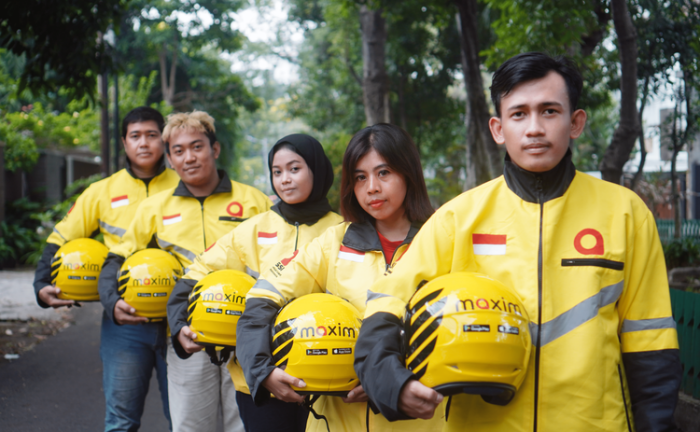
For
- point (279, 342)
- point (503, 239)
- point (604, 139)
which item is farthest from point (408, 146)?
point (604, 139)

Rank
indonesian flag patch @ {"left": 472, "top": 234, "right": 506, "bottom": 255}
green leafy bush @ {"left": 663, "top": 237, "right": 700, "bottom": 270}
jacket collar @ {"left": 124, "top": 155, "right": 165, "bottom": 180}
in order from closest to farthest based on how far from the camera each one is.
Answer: indonesian flag patch @ {"left": 472, "top": 234, "right": 506, "bottom": 255} → jacket collar @ {"left": 124, "top": 155, "right": 165, "bottom": 180} → green leafy bush @ {"left": 663, "top": 237, "right": 700, "bottom": 270}

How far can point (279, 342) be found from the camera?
2.24 meters

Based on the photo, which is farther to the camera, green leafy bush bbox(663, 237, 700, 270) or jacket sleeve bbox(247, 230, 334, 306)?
green leafy bush bbox(663, 237, 700, 270)

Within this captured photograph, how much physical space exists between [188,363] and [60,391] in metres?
3.70

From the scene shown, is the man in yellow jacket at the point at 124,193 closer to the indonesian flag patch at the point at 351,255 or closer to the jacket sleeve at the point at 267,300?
the jacket sleeve at the point at 267,300

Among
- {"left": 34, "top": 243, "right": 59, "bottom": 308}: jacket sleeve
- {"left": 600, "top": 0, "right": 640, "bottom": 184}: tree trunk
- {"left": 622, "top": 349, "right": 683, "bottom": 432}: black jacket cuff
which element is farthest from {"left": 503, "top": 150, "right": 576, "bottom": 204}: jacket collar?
{"left": 600, "top": 0, "right": 640, "bottom": 184}: tree trunk

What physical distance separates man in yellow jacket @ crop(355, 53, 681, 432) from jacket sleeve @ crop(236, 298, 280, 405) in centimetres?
52

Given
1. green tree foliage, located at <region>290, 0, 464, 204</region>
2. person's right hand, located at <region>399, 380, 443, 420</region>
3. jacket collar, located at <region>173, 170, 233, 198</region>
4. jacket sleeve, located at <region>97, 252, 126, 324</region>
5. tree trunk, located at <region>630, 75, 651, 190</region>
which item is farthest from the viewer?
green tree foliage, located at <region>290, 0, 464, 204</region>

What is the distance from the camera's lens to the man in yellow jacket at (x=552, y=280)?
5.88ft

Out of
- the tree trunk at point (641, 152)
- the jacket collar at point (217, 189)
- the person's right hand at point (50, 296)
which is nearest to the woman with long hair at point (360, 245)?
the jacket collar at point (217, 189)

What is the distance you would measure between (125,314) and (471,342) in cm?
239

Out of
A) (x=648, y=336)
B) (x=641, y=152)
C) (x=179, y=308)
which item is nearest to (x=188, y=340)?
(x=179, y=308)

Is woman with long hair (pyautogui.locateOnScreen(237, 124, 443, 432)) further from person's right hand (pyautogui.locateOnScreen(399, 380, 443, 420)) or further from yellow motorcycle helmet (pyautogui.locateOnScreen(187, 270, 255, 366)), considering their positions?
person's right hand (pyautogui.locateOnScreen(399, 380, 443, 420))

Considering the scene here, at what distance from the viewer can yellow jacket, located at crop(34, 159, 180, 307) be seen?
4180mm
